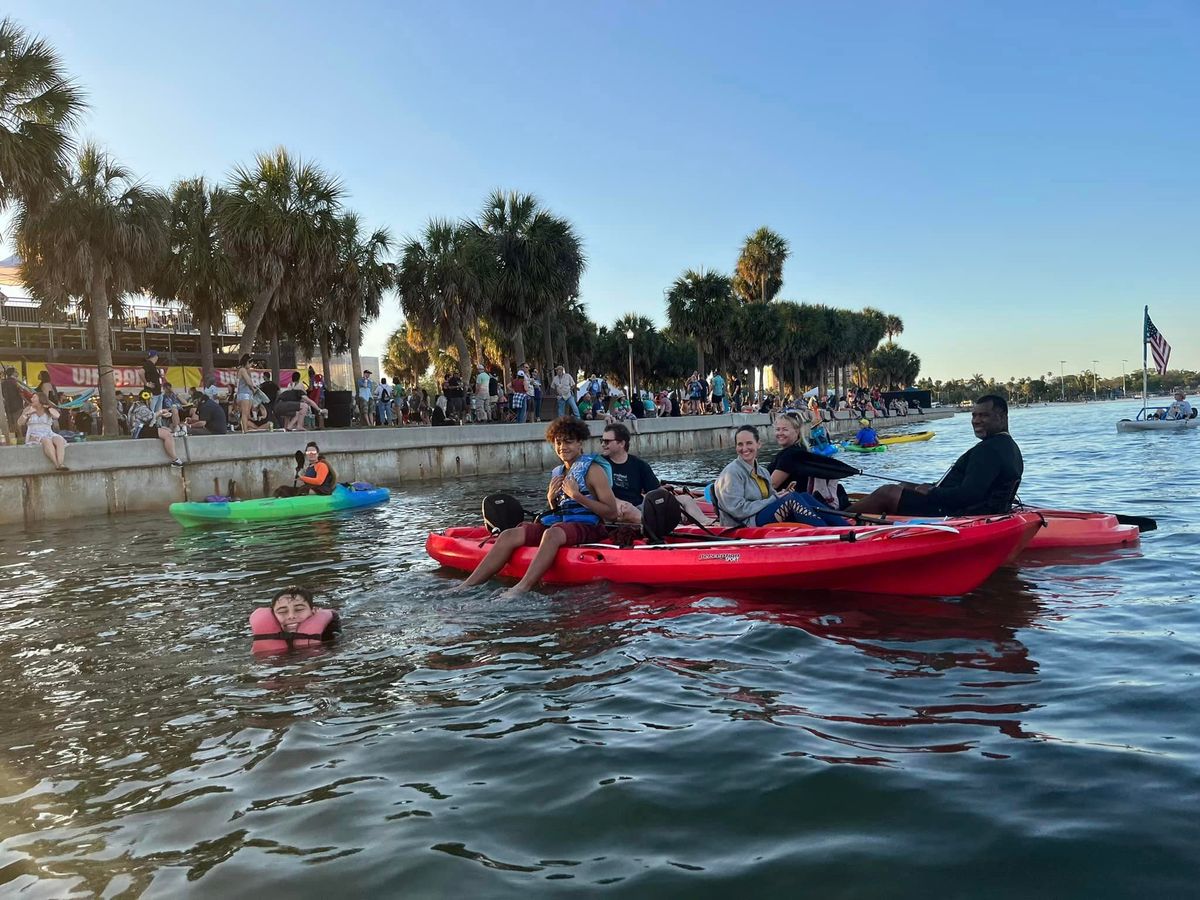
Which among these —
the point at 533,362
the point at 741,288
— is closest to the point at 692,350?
the point at 741,288

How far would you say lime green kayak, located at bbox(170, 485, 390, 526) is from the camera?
15203 millimetres

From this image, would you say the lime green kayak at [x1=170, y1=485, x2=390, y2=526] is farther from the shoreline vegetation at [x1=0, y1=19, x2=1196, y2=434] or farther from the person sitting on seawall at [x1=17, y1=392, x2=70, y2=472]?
the shoreline vegetation at [x1=0, y1=19, x2=1196, y2=434]

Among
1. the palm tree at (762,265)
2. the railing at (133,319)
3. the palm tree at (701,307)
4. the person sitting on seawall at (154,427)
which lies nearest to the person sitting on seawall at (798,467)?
the person sitting on seawall at (154,427)

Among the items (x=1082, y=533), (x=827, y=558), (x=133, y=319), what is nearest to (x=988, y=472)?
(x=827, y=558)

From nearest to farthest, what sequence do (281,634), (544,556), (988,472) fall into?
(281,634), (988,472), (544,556)

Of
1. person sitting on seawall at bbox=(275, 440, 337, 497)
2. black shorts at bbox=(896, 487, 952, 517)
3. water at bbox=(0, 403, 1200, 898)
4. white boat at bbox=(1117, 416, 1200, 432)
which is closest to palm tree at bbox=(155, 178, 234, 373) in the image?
person sitting on seawall at bbox=(275, 440, 337, 497)

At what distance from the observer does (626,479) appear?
30.5ft

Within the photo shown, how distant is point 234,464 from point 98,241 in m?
8.20

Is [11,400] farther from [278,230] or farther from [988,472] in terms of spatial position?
[988,472]

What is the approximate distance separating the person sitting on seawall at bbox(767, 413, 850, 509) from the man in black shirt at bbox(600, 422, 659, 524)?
1.26 m

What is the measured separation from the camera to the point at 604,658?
6.41 metres

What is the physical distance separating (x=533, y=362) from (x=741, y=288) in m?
20.3

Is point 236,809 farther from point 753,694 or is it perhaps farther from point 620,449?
point 620,449

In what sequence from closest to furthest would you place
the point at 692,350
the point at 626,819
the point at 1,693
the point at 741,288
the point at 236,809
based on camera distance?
the point at 626,819 → the point at 236,809 → the point at 1,693 → the point at 741,288 → the point at 692,350
